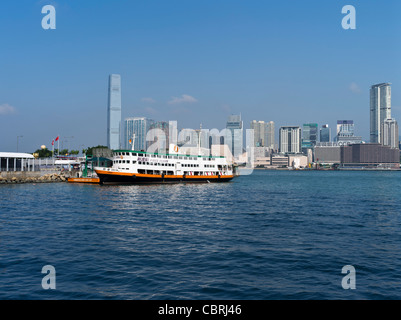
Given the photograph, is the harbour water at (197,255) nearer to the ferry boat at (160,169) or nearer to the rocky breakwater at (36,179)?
the ferry boat at (160,169)

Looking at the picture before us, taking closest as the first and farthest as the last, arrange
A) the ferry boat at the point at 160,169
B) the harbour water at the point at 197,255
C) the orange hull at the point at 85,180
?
the harbour water at the point at 197,255
the ferry boat at the point at 160,169
the orange hull at the point at 85,180

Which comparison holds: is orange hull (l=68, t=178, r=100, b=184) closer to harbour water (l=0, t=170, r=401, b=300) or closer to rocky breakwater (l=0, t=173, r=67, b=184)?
rocky breakwater (l=0, t=173, r=67, b=184)

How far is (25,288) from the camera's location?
543 inches

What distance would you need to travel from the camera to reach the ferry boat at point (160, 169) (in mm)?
71188

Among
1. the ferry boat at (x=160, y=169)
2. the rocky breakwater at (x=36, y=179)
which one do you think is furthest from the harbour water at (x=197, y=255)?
the rocky breakwater at (x=36, y=179)

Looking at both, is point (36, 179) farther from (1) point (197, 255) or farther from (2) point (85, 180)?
(1) point (197, 255)

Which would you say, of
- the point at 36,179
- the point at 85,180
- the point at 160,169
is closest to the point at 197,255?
the point at 160,169

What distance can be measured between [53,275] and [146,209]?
2231 cm

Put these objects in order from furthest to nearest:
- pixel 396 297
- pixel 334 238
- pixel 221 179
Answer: pixel 221 179 → pixel 334 238 → pixel 396 297
